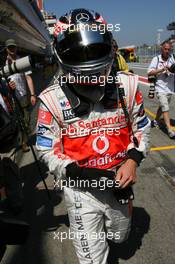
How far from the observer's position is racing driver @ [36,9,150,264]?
191cm

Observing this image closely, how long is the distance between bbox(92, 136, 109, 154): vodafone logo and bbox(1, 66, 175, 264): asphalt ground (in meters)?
1.23

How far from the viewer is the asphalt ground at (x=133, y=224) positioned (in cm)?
292

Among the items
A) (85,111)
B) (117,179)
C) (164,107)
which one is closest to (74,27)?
→ (85,111)

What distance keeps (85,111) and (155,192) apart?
7.70 feet

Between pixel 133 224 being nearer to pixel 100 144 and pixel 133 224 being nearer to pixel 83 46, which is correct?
pixel 100 144

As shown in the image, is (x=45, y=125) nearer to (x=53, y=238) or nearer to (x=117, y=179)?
(x=117, y=179)

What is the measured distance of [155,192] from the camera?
4.04m

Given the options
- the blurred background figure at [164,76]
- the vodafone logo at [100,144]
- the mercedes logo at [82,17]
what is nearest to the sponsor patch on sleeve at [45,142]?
the vodafone logo at [100,144]

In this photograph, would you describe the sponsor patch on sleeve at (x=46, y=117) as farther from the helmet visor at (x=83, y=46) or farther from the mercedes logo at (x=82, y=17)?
the mercedes logo at (x=82, y=17)

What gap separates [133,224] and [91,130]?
1652mm

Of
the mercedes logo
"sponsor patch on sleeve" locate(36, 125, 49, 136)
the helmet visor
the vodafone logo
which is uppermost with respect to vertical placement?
the mercedes logo

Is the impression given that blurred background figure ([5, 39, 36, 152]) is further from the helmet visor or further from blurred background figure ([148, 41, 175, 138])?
the helmet visor

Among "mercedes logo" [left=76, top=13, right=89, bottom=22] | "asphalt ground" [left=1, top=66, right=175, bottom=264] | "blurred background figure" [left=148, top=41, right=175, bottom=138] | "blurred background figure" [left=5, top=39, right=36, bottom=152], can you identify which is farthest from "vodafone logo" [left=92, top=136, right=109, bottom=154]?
"blurred background figure" [left=148, top=41, right=175, bottom=138]

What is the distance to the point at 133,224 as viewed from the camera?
3340 millimetres
